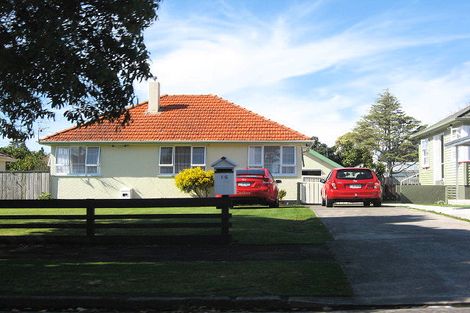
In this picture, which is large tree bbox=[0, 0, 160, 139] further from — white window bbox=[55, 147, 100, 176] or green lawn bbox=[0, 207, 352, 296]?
white window bbox=[55, 147, 100, 176]

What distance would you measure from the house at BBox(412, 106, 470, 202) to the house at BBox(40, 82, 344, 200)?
6.68 metres

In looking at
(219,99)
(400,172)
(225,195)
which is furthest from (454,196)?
(400,172)

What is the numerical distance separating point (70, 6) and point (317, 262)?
228 inches

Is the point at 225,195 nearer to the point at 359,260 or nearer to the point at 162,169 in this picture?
the point at 359,260

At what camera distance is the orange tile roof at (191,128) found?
25562mm

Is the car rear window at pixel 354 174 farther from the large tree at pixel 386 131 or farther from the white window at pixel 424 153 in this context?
the large tree at pixel 386 131

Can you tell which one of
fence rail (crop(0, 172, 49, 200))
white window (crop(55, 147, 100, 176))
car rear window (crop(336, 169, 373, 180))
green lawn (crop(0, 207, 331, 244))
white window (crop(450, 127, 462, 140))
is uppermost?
white window (crop(450, 127, 462, 140))

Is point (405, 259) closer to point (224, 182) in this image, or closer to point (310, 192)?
point (224, 182)

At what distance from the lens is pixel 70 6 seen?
9.04 meters

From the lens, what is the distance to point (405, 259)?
8.15m

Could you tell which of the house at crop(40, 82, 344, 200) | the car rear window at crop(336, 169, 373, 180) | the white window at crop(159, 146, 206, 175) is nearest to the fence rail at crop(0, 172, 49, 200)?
the house at crop(40, 82, 344, 200)

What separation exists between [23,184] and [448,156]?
21.0 meters

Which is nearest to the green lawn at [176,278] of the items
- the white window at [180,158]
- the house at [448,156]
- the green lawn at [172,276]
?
the green lawn at [172,276]

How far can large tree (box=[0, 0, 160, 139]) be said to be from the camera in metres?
8.68
